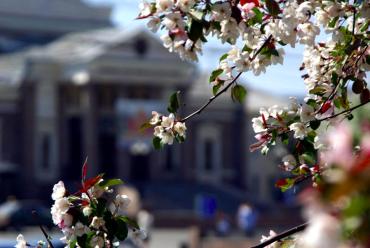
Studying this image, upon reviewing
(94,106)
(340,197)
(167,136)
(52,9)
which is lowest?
(340,197)

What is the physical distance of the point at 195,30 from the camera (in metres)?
4.23

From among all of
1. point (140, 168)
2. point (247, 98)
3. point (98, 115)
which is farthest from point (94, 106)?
point (247, 98)

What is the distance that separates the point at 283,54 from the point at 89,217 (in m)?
1.14

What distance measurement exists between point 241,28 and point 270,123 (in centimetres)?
83

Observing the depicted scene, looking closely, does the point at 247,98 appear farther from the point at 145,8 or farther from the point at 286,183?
the point at 145,8

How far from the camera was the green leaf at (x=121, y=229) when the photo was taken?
4.64 metres

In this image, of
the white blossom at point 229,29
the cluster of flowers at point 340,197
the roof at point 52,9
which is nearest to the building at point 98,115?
the roof at point 52,9

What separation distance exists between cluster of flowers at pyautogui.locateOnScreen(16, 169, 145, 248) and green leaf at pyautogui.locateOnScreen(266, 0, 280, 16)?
38.8 inches

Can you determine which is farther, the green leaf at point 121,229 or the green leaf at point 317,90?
the green leaf at point 317,90

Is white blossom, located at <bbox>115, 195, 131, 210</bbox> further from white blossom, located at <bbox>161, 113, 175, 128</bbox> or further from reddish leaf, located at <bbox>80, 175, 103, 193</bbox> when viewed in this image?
white blossom, located at <bbox>161, 113, 175, 128</bbox>

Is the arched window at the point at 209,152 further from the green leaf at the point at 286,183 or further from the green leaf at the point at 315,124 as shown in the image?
the green leaf at the point at 315,124

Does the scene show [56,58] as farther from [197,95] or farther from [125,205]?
[125,205]

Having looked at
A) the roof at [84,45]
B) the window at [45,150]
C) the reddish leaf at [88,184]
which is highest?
the roof at [84,45]

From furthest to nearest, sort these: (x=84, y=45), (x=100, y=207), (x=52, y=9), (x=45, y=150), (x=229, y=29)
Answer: (x=52, y=9), (x=84, y=45), (x=45, y=150), (x=100, y=207), (x=229, y=29)
